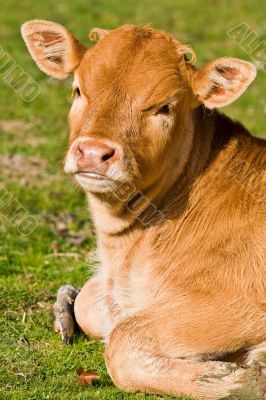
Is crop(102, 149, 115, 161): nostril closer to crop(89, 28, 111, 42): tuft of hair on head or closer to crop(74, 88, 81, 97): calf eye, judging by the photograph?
crop(74, 88, 81, 97): calf eye

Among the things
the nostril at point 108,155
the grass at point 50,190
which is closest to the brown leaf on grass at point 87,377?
the grass at point 50,190

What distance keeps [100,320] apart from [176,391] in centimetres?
139

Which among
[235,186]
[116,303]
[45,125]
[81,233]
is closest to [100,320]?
[116,303]

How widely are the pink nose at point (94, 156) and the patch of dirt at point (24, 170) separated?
5.21 metres

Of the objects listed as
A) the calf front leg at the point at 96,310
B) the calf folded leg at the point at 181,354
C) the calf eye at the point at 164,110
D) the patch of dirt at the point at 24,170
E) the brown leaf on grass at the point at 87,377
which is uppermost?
the calf eye at the point at 164,110

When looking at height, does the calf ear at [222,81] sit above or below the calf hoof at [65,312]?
above

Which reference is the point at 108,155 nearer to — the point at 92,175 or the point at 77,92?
the point at 92,175

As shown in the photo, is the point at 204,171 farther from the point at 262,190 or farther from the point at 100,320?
the point at 100,320

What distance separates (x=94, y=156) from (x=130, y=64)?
1014mm

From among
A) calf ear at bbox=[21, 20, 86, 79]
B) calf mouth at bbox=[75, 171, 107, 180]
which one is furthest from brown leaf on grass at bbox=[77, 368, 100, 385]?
calf ear at bbox=[21, 20, 86, 79]

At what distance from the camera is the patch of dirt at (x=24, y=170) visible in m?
11.8

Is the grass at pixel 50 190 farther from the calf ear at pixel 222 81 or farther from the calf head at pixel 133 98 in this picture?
the calf ear at pixel 222 81

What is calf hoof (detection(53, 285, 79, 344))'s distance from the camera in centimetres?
788

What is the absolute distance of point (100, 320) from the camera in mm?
7891
